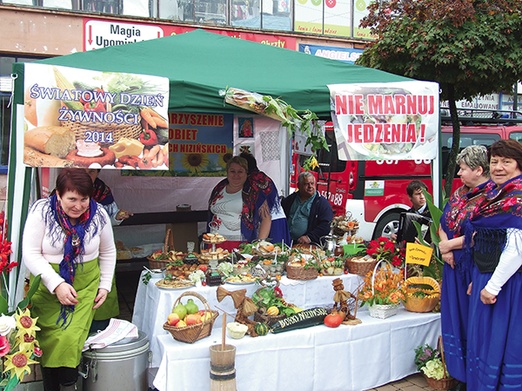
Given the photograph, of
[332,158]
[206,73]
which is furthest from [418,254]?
[332,158]

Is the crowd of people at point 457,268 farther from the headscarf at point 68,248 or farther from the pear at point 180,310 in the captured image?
the pear at point 180,310

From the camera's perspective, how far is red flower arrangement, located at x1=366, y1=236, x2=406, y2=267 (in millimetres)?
4281

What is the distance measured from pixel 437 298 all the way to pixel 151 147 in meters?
2.39

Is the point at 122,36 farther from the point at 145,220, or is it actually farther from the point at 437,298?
the point at 437,298

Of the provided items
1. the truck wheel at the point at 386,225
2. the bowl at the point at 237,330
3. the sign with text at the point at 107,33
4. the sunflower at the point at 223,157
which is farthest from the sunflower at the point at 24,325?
the sign with text at the point at 107,33

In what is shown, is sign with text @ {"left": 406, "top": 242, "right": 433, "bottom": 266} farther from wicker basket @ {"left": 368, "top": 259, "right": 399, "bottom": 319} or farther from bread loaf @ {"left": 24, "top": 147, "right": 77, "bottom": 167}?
bread loaf @ {"left": 24, "top": 147, "right": 77, "bottom": 167}

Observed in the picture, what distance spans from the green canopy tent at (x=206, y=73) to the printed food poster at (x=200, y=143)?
1529mm

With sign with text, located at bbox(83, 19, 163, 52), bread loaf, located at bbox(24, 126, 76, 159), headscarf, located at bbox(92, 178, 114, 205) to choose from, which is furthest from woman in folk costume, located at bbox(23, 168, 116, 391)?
sign with text, located at bbox(83, 19, 163, 52)

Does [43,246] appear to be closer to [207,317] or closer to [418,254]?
[207,317]

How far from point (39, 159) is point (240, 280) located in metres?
1.55

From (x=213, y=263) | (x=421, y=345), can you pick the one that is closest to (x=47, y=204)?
(x=213, y=263)

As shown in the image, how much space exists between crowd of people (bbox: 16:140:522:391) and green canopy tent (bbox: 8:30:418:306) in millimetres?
516

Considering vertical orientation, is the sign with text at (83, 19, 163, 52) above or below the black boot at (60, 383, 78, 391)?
above

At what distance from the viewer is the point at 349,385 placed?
3.61 meters
